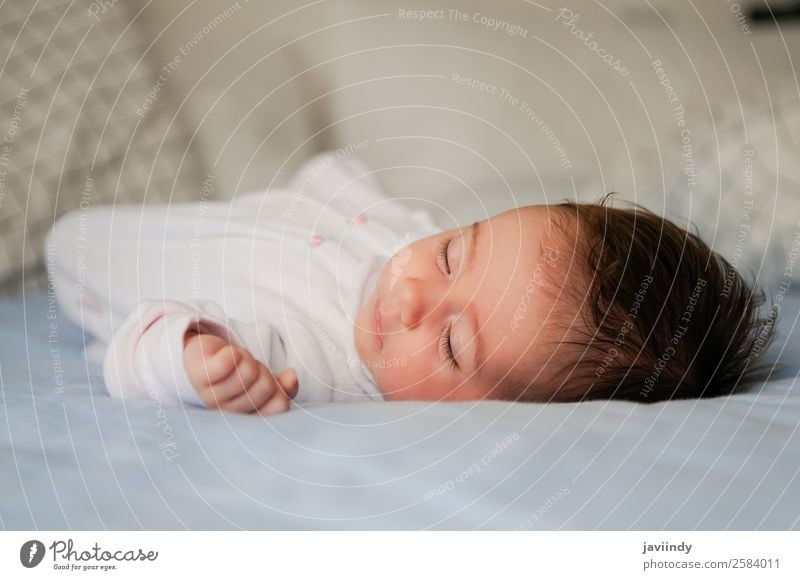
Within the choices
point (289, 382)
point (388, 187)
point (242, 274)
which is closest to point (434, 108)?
point (388, 187)

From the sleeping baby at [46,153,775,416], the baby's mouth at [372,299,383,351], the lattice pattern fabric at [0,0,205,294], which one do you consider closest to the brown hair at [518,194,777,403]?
the sleeping baby at [46,153,775,416]

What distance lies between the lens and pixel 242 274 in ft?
2.12

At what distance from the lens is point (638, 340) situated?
49 centimetres

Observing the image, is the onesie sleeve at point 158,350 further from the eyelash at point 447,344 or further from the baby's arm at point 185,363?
the eyelash at point 447,344

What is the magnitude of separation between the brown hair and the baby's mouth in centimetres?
11

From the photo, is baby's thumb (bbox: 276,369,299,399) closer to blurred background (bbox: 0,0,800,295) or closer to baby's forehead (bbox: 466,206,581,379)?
baby's forehead (bbox: 466,206,581,379)

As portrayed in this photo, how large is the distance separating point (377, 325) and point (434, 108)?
0.26 meters

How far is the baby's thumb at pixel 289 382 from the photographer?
1.54 feet

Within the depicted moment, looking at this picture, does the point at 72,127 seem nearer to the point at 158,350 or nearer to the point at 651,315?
the point at 158,350

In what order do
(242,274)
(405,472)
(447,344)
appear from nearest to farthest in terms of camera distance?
(405,472) → (447,344) → (242,274)

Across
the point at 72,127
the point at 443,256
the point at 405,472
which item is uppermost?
the point at 72,127

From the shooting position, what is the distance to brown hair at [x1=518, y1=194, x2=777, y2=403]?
1.60 feet

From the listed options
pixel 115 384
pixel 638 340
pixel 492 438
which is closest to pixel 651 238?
pixel 638 340

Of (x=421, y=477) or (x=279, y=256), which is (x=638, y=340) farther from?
(x=279, y=256)
